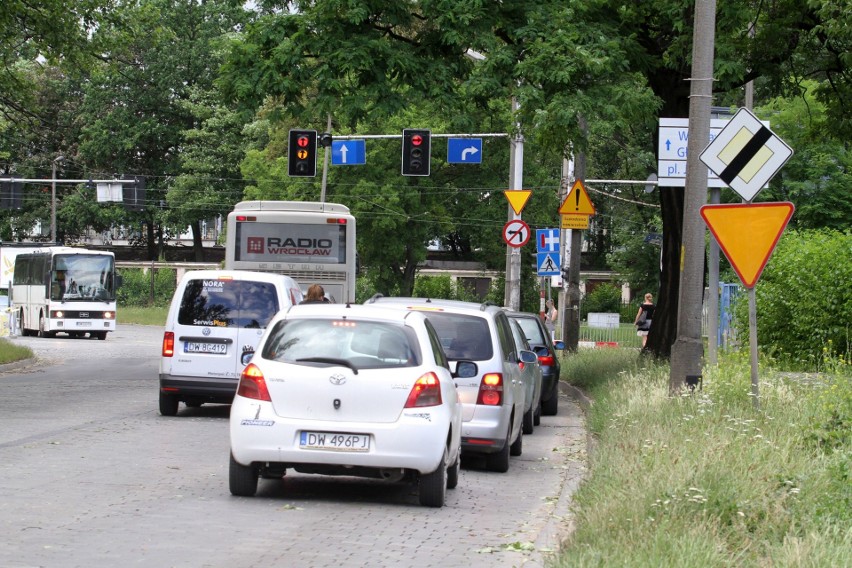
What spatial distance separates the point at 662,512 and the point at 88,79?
7210 centimetres

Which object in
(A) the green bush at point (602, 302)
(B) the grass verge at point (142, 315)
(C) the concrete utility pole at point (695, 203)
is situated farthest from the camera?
(A) the green bush at point (602, 302)

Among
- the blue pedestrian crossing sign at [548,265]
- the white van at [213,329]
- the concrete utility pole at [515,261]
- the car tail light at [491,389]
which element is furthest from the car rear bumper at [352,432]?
the blue pedestrian crossing sign at [548,265]

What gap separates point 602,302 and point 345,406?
237 feet

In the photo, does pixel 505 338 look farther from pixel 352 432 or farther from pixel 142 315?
pixel 142 315

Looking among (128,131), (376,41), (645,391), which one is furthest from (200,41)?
(645,391)

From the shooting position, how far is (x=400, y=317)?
10.8m

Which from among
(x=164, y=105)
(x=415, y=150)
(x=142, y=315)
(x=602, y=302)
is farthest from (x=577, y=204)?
(x=602, y=302)

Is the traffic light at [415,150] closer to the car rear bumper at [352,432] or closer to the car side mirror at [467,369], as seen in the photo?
the car side mirror at [467,369]

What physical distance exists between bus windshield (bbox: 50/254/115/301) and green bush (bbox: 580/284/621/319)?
38450mm

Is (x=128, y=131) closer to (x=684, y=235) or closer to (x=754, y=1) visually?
(x=754, y=1)

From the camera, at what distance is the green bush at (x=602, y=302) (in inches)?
3204

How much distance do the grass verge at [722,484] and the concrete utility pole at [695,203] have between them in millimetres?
1414

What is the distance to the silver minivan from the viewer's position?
42.3 ft

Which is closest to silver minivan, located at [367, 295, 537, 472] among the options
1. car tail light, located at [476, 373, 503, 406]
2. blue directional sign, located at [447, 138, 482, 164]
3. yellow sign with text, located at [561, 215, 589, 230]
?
car tail light, located at [476, 373, 503, 406]
